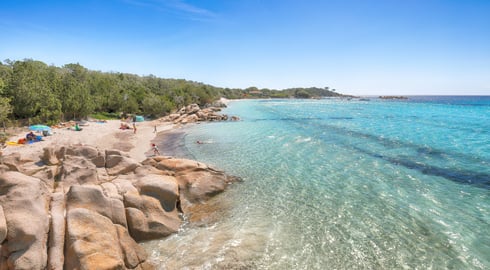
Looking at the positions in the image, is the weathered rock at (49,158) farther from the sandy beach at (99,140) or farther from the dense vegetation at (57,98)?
the dense vegetation at (57,98)

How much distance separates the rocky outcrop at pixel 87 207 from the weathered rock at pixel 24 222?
30 mm

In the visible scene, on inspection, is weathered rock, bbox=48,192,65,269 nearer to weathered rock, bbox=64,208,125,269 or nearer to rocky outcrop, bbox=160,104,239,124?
weathered rock, bbox=64,208,125,269

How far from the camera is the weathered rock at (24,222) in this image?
9.64 metres

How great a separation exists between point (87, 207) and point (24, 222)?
2557mm

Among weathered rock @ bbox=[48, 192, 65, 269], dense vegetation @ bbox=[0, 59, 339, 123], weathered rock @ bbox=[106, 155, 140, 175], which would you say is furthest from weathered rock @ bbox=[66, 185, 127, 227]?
dense vegetation @ bbox=[0, 59, 339, 123]

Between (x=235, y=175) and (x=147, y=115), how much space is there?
58.4 m

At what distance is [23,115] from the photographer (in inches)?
1741

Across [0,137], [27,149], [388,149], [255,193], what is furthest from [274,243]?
[0,137]

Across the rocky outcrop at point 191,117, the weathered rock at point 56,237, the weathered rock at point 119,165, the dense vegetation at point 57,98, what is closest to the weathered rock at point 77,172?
the weathered rock at point 119,165

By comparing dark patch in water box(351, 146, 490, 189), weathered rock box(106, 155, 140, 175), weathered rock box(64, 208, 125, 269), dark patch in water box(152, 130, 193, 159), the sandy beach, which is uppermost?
weathered rock box(106, 155, 140, 175)

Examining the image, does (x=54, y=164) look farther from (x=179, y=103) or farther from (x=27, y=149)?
(x=179, y=103)

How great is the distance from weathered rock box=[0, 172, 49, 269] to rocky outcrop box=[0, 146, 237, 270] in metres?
0.03

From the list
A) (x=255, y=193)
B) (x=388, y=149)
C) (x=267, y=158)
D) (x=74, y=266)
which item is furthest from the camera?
(x=388, y=149)

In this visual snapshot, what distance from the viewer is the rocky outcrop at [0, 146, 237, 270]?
9961 mm
